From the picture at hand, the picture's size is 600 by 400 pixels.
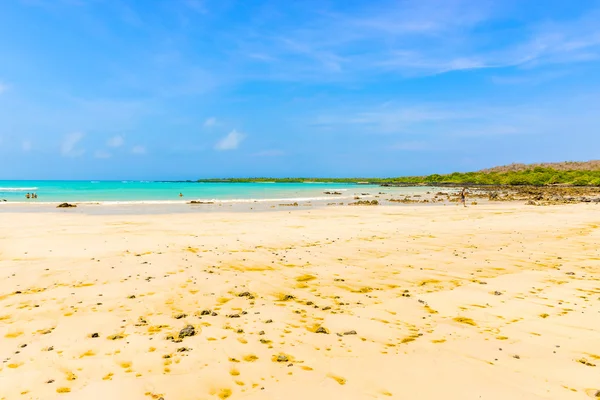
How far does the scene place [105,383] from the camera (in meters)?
4.11

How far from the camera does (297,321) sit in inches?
239

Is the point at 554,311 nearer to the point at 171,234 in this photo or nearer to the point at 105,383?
the point at 105,383

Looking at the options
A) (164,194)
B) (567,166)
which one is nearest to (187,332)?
A: (164,194)

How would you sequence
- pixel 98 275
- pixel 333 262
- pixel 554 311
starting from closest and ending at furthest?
pixel 554 311, pixel 98 275, pixel 333 262

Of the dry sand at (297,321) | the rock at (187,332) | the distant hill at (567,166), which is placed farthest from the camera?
the distant hill at (567,166)

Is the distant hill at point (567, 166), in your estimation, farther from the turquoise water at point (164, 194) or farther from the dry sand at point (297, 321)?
the dry sand at point (297, 321)

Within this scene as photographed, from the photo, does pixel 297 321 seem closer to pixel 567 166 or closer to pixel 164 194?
pixel 164 194

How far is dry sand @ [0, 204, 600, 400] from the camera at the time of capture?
420cm

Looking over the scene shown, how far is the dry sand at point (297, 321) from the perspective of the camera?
165 inches

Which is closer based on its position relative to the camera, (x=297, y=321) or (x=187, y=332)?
(x=187, y=332)

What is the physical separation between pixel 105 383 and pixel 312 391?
245 cm

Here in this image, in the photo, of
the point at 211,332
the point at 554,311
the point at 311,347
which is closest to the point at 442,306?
the point at 554,311

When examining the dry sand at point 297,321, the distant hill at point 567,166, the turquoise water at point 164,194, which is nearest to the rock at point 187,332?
the dry sand at point 297,321

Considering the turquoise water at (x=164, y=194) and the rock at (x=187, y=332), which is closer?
the rock at (x=187, y=332)
